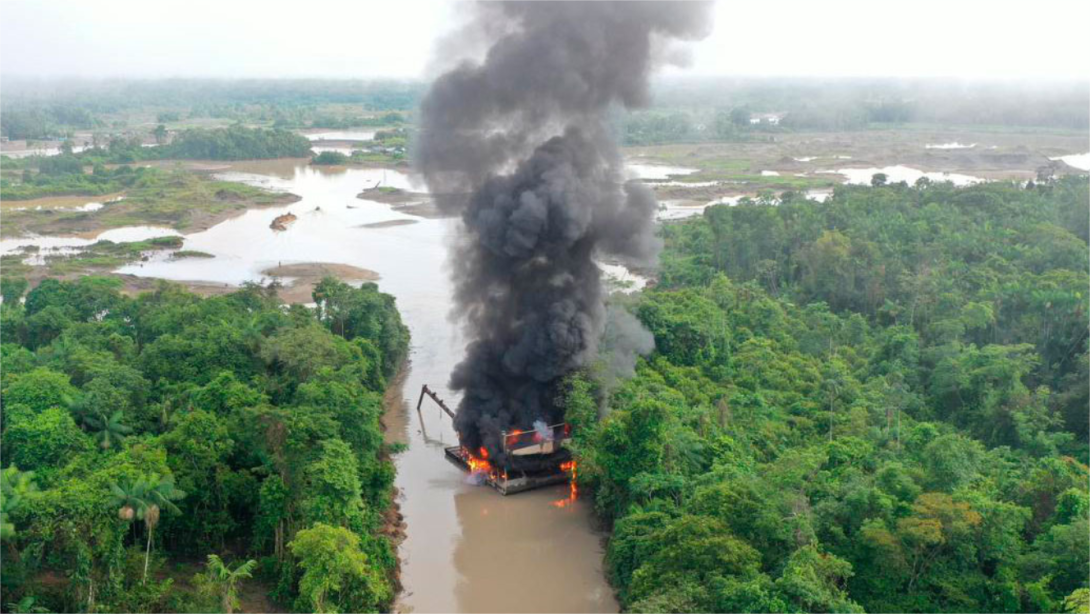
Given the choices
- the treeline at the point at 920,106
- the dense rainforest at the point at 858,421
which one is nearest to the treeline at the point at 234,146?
the treeline at the point at 920,106

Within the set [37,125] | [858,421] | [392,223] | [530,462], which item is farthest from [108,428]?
→ [37,125]

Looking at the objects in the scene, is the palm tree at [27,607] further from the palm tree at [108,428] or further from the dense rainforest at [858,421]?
the dense rainforest at [858,421]

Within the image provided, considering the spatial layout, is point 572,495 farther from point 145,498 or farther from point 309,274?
point 309,274

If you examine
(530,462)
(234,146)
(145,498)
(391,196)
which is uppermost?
(234,146)

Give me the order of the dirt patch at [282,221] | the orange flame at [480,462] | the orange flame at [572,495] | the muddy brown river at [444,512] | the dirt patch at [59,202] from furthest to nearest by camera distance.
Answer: the dirt patch at [59,202]
the dirt patch at [282,221]
the orange flame at [480,462]
the orange flame at [572,495]
the muddy brown river at [444,512]

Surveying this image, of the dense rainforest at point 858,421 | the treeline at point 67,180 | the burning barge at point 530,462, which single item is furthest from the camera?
the treeline at point 67,180

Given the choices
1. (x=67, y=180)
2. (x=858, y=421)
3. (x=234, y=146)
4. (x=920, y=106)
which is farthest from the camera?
(x=920, y=106)

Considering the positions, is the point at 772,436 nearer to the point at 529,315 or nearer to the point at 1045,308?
the point at 529,315
